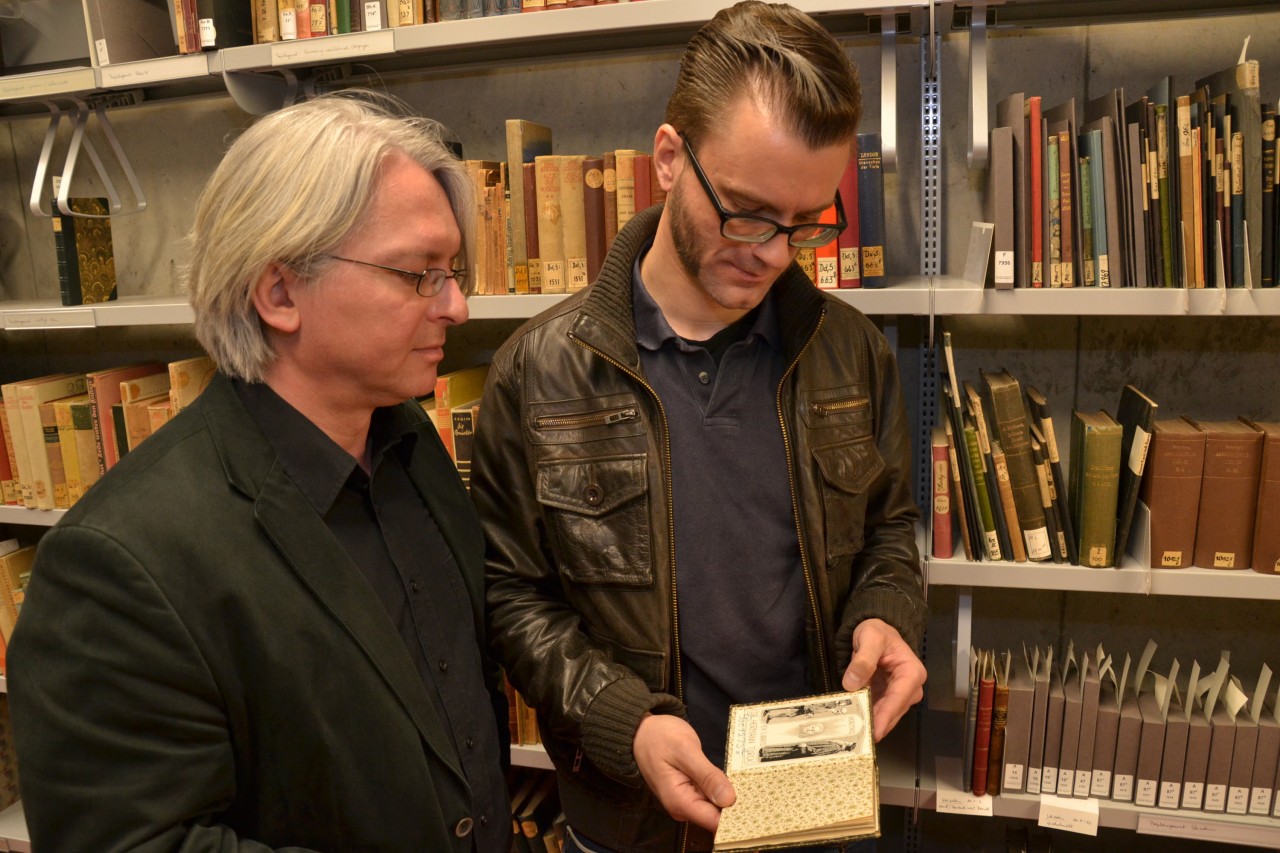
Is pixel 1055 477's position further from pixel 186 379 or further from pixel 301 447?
pixel 186 379

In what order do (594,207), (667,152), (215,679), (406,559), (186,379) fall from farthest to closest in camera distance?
1. (186,379)
2. (594,207)
3. (667,152)
4. (406,559)
5. (215,679)

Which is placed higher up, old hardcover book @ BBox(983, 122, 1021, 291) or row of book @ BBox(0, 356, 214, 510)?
old hardcover book @ BBox(983, 122, 1021, 291)

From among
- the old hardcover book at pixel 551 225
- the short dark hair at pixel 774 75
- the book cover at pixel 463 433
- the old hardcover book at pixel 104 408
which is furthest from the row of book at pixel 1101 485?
the old hardcover book at pixel 104 408

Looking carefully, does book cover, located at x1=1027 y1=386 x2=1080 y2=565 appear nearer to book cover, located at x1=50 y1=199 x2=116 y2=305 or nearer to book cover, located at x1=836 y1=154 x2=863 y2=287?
book cover, located at x1=836 y1=154 x2=863 y2=287

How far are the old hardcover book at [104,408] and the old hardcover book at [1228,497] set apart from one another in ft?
8.01

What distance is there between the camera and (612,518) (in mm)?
1319

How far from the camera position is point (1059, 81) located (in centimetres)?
201

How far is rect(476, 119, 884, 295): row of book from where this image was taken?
70.9 inches

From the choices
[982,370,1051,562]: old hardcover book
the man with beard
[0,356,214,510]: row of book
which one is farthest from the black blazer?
[0,356,214,510]: row of book

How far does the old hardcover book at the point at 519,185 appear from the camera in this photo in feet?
6.35

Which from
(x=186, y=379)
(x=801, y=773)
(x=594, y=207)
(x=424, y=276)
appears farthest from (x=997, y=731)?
(x=186, y=379)

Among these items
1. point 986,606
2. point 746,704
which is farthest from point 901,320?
point 746,704

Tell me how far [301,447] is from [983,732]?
1500 mm

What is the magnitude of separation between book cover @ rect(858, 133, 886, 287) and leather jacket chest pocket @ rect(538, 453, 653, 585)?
2.49 ft
